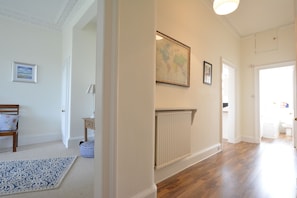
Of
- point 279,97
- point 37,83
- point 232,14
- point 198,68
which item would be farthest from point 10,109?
point 279,97

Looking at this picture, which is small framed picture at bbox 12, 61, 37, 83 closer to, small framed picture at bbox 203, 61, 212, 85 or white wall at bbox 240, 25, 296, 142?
small framed picture at bbox 203, 61, 212, 85

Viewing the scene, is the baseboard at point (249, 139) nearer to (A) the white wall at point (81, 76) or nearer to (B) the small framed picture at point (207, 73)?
(B) the small framed picture at point (207, 73)

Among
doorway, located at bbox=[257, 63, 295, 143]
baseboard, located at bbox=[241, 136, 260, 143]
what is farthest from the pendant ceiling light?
doorway, located at bbox=[257, 63, 295, 143]

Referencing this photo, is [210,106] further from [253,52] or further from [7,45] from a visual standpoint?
[7,45]

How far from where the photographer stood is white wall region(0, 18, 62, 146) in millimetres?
3467

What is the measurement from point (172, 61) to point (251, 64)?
11.1 feet

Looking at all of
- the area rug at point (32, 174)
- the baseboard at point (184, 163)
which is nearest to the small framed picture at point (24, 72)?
the area rug at point (32, 174)

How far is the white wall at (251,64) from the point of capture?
4062mm

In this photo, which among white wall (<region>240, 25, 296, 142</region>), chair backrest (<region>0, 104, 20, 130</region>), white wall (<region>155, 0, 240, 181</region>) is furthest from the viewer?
white wall (<region>240, 25, 296, 142</region>)

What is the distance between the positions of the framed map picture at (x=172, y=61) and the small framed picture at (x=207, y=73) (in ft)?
1.91

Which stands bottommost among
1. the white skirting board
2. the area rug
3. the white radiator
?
the area rug

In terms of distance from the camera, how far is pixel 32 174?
7.06 feet

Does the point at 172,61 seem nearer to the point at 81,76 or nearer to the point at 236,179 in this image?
the point at 236,179

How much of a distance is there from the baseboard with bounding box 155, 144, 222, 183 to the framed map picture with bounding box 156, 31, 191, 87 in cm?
114
